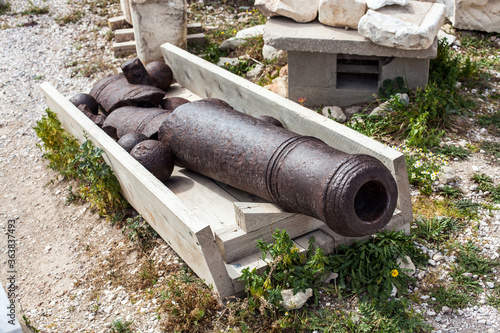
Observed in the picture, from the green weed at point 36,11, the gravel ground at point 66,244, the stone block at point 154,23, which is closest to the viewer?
the gravel ground at point 66,244

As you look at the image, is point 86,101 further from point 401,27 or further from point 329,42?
point 401,27

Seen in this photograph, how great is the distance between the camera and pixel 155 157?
4156mm

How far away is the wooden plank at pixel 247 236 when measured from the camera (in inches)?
136

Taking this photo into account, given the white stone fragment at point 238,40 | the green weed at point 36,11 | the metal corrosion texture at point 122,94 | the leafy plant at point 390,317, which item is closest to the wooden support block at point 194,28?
the white stone fragment at point 238,40

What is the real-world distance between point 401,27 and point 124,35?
15.4 ft

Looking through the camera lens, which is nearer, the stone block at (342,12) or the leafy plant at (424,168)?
the leafy plant at (424,168)

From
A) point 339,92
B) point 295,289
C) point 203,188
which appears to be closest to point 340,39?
point 339,92

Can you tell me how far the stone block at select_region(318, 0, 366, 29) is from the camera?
5.56 metres

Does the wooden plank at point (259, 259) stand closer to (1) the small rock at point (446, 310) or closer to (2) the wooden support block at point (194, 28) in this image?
(1) the small rock at point (446, 310)

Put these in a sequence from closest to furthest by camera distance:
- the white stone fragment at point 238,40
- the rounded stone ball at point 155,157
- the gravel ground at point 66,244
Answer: the gravel ground at point 66,244, the rounded stone ball at point 155,157, the white stone fragment at point 238,40

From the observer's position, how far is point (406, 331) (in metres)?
3.16

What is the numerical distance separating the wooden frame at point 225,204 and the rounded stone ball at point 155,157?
11 centimetres

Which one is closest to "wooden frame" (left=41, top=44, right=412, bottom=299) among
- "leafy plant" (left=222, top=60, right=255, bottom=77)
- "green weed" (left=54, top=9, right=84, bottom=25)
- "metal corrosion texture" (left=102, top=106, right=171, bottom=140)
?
"metal corrosion texture" (left=102, top=106, right=171, bottom=140)

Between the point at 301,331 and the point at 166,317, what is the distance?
2.96ft
